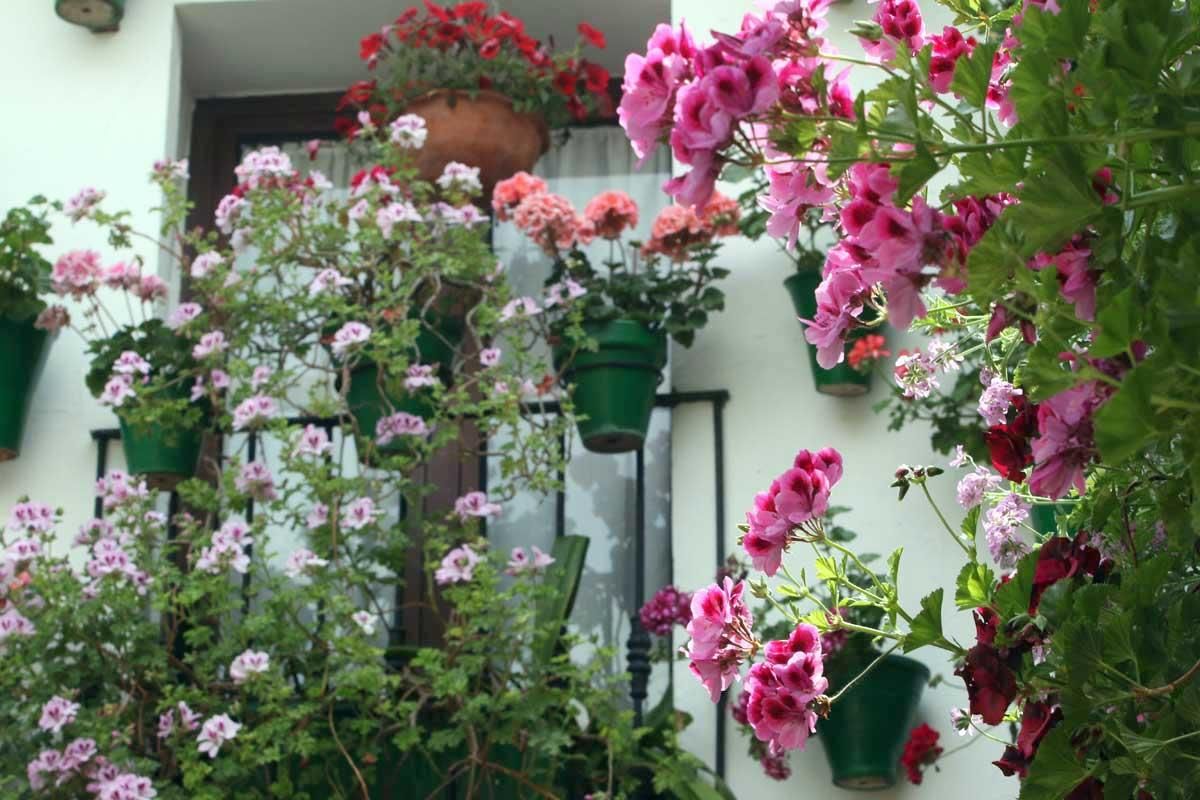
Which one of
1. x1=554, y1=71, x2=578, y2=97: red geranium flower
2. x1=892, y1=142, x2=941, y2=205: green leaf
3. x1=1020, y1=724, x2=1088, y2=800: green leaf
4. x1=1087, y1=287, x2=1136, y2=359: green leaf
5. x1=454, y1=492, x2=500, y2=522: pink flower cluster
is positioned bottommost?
x1=1020, y1=724, x2=1088, y2=800: green leaf

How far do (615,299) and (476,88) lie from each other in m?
0.79

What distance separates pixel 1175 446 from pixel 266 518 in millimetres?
2900

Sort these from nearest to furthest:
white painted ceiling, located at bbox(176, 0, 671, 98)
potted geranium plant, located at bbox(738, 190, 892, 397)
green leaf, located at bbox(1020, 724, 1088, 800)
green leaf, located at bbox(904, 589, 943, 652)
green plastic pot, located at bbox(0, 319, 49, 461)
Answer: green leaf, located at bbox(1020, 724, 1088, 800) < green leaf, located at bbox(904, 589, 943, 652) < potted geranium plant, located at bbox(738, 190, 892, 397) < green plastic pot, located at bbox(0, 319, 49, 461) < white painted ceiling, located at bbox(176, 0, 671, 98)

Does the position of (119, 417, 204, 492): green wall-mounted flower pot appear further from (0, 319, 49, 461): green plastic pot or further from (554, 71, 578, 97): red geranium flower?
(554, 71, 578, 97): red geranium flower

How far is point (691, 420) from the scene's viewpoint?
15.5ft

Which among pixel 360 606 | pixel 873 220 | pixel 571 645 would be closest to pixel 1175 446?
pixel 873 220

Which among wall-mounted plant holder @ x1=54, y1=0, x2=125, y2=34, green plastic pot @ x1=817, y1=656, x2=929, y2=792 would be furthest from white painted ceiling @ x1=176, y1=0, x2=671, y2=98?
green plastic pot @ x1=817, y1=656, x2=929, y2=792

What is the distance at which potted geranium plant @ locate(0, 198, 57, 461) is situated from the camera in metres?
4.80

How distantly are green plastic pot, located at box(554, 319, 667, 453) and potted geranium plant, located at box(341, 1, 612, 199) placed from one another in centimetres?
73

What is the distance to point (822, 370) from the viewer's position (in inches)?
182

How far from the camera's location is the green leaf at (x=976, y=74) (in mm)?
1634

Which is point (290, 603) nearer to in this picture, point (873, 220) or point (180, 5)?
point (180, 5)

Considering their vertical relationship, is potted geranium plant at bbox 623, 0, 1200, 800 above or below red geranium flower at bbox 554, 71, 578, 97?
below

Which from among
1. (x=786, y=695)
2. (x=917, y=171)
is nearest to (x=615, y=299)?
(x=786, y=695)
